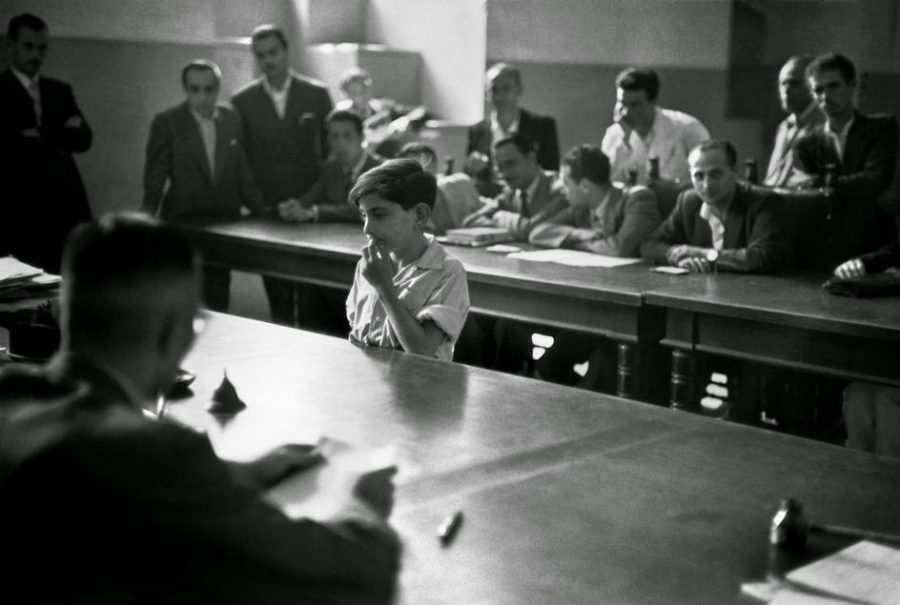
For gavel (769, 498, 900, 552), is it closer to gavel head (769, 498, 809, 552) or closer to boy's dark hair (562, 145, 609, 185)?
gavel head (769, 498, 809, 552)

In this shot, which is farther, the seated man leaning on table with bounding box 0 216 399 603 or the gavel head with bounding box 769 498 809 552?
the gavel head with bounding box 769 498 809 552

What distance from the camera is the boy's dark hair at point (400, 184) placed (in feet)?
11.2

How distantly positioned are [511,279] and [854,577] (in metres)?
3.10

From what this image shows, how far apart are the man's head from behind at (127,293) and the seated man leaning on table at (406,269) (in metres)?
2.02

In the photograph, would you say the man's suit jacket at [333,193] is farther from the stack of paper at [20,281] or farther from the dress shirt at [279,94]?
the stack of paper at [20,281]

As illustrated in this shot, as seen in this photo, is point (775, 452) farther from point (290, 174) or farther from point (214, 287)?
point (290, 174)

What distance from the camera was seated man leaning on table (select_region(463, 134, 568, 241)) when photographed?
5.81 metres

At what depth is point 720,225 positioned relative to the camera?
509 cm

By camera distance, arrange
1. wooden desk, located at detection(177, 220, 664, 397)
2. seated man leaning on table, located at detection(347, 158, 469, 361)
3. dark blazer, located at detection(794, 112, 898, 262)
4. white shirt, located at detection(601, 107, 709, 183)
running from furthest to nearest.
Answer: white shirt, located at detection(601, 107, 709, 183)
dark blazer, located at detection(794, 112, 898, 262)
wooden desk, located at detection(177, 220, 664, 397)
seated man leaning on table, located at detection(347, 158, 469, 361)

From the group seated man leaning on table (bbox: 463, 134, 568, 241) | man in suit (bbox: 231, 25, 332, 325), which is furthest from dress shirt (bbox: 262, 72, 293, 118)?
seated man leaning on table (bbox: 463, 134, 568, 241)

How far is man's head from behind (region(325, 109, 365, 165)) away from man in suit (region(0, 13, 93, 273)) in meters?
1.51

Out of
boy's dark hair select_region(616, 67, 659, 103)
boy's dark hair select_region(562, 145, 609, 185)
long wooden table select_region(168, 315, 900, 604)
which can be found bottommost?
long wooden table select_region(168, 315, 900, 604)

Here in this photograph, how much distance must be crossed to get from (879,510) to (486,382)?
1.10 m

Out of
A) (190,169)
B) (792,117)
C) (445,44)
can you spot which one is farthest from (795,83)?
(445,44)
